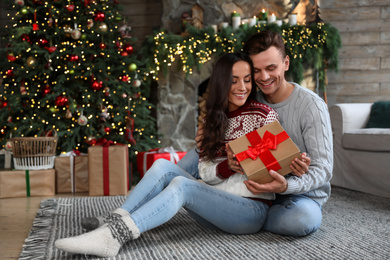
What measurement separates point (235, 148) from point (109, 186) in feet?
5.42

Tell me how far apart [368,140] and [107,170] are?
72.8 inches

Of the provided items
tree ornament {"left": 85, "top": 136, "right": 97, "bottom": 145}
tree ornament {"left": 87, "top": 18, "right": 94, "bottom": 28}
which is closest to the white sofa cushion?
tree ornament {"left": 85, "top": 136, "right": 97, "bottom": 145}

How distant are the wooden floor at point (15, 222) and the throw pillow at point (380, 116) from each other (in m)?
2.28

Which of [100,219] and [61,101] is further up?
[61,101]

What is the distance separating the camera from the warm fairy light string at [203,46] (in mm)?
3979

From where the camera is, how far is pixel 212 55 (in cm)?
415

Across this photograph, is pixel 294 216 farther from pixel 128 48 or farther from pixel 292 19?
pixel 292 19

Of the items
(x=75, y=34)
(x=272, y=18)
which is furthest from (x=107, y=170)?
(x=272, y=18)

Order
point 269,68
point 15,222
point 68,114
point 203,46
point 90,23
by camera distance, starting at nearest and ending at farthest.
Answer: point 269,68 → point 15,222 → point 68,114 → point 90,23 → point 203,46

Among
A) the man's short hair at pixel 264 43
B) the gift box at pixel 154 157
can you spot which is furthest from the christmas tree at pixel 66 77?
the man's short hair at pixel 264 43

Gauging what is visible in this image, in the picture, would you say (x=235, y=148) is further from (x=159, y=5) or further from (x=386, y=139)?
(x=159, y=5)

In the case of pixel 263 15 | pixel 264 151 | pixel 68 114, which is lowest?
pixel 264 151

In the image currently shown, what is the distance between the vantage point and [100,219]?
1.73 m

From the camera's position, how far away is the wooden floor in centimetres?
171
